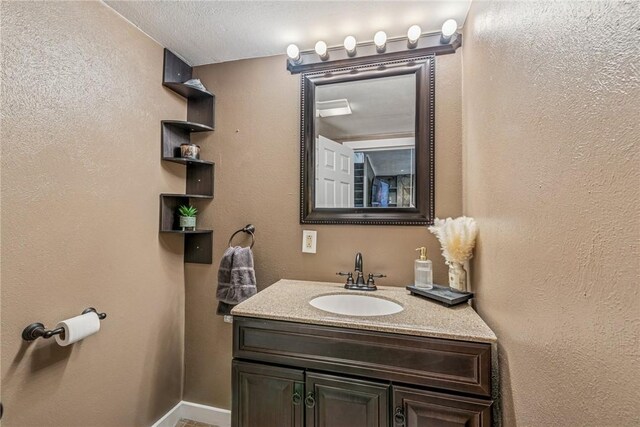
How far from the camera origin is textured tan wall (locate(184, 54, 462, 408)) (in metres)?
1.49

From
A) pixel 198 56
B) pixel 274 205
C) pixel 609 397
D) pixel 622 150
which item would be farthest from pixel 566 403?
pixel 198 56

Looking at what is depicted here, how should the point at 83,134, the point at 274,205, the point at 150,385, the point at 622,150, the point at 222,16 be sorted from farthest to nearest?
the point at 274,205 → the point at 150,385 → the point at 222,16 → the point at 83,134 → the point at 622,150

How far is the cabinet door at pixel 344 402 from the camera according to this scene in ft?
3.25

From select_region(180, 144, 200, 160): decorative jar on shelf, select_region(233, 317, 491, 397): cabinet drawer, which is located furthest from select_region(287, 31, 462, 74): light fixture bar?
select_region(233, 317, 491, 397): cabinet drawer

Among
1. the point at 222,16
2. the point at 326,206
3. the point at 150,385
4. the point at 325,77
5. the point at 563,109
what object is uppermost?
the point at 222,16

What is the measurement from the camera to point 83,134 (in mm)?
1177

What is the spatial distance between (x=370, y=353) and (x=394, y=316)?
0.16m

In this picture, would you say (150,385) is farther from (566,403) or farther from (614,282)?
(614,282)

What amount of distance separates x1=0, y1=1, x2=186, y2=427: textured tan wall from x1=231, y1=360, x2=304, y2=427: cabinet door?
2.16ft

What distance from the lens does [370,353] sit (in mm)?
1008

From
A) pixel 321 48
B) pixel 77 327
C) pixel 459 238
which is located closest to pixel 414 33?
pixel 321 48

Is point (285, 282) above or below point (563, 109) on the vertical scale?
below

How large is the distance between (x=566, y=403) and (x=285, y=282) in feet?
4.07

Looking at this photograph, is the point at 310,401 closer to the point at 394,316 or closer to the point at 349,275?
the point at 394,316
